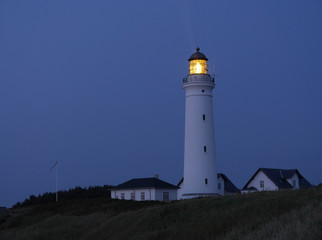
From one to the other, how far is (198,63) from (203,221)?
23.4 meters

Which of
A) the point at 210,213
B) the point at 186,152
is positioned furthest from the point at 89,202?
the point at 210,213

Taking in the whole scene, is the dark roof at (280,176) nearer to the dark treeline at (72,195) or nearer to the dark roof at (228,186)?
the dark roof at (228,186)

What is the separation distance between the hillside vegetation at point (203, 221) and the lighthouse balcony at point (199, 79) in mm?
11781

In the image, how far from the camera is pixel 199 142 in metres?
40.1

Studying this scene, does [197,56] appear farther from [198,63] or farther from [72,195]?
[72,195]

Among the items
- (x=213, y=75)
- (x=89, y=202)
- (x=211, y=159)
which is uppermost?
(x=213, y=75)

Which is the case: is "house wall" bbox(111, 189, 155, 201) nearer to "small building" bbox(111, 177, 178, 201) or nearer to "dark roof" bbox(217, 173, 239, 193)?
"small building" bbox(111, 177, 178, 201)

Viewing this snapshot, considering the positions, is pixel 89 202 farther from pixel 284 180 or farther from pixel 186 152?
pixel 284 180

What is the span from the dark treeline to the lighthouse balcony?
1967 centimetres

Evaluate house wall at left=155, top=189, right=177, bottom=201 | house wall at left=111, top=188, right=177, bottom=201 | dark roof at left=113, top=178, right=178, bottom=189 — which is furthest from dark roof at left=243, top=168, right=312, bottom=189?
dark roof at left=113, top=178, right=178, bottom=189

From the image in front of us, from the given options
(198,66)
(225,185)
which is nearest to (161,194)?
(225,185)

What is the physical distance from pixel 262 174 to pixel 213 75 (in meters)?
15.2

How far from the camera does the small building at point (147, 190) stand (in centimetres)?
4844

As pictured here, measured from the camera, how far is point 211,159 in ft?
132
